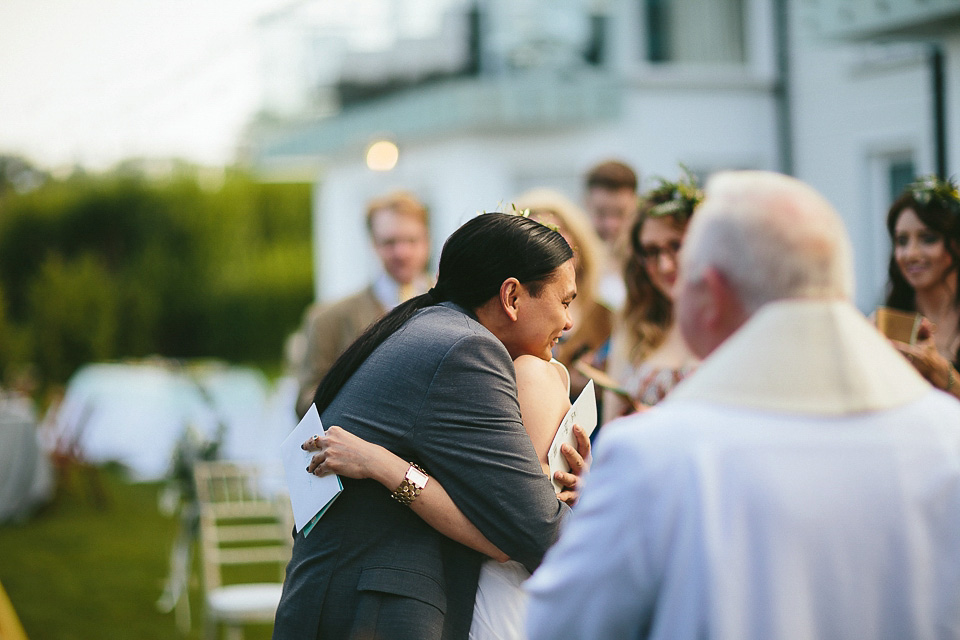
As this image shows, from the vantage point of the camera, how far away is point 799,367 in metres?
1.47

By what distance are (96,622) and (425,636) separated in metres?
5.16

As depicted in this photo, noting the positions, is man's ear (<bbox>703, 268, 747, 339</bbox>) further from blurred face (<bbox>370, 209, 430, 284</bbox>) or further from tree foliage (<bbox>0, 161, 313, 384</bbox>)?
tree foliage (<bbox>0, 161, 313, 384</bbox>)

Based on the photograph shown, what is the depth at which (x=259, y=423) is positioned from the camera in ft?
37.3

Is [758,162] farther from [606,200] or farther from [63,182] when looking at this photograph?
[63,182]

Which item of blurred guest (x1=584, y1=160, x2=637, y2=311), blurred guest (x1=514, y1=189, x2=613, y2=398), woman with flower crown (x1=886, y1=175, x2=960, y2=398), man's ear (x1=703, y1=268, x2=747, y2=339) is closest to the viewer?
man's ear (x1=703, y1=268, x2=747, y2=339)

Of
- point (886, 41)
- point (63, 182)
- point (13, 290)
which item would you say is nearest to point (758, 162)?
point (886, 41)

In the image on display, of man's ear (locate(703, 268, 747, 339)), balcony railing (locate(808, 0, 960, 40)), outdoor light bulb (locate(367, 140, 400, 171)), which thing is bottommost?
man's ear (locate(703, 268, 747, 339))

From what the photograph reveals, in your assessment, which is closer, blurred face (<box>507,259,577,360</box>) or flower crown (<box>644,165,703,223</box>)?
blurred face (<box>507,259,577,360</box>)

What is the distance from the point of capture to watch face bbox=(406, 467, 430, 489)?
2178 millimetres

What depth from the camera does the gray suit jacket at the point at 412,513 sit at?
2.17 meters

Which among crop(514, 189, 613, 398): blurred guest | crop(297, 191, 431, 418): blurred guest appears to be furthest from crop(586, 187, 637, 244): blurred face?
crop(297, 191, 431, 418): blurred guest

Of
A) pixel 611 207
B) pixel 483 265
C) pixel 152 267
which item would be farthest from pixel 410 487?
pixel 152 267

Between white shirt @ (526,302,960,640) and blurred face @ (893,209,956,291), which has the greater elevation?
blurred face @ (893,209,956,291)

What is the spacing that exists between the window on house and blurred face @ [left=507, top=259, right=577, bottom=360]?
10545mm
